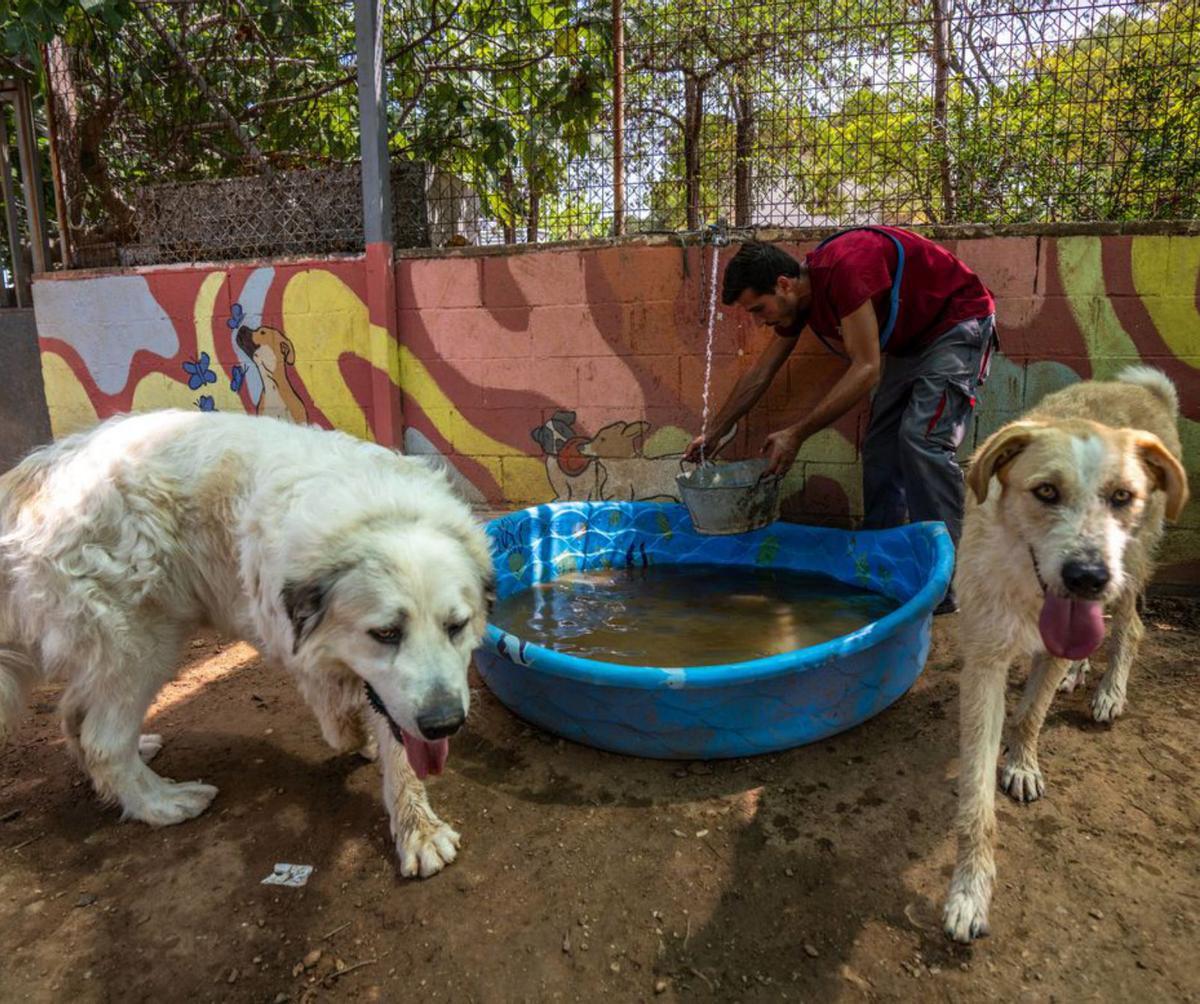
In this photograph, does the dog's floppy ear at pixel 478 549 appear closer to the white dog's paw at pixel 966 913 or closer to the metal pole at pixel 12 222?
the white dog's paw at pixel 966 913

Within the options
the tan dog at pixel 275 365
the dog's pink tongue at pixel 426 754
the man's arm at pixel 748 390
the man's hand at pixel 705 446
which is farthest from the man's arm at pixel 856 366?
the tan dog at pixel 275 365

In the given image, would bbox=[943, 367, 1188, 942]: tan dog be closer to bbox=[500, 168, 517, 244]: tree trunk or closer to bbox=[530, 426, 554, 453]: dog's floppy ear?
bbox=[530, 426, 554, 453]: dog's floppy ear

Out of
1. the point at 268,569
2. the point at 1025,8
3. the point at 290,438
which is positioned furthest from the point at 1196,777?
the point at 1025,8

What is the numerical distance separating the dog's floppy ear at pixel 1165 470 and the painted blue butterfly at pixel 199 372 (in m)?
5.66

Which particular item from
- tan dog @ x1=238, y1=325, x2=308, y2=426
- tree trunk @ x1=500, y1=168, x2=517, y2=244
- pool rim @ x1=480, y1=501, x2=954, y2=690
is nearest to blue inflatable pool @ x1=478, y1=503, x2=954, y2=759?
pool rim @ x1=480, y1=501, x2=954, y2=690

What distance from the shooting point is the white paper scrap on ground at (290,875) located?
2322 millimetres

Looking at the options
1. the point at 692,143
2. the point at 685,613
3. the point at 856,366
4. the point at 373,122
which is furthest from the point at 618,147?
the point at 685,613

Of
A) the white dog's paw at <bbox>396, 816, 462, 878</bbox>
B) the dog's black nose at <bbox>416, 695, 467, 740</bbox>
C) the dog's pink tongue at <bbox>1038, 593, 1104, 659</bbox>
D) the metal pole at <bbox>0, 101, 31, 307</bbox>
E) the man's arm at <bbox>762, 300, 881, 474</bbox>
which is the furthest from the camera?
the metal pole at <bbox>0, 101, 31, 307</bbox>

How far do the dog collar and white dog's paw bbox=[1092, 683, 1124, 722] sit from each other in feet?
8.60

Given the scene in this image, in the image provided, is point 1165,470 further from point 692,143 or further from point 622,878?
point 692,143

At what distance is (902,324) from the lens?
3.80 m

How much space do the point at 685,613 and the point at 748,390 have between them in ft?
4.43

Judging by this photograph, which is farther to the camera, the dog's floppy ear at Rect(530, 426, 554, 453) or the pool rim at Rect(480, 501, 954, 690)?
the dog's floppy ear at Rect(530, 426, 554, 453)

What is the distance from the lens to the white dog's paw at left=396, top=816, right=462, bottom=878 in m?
2.30
